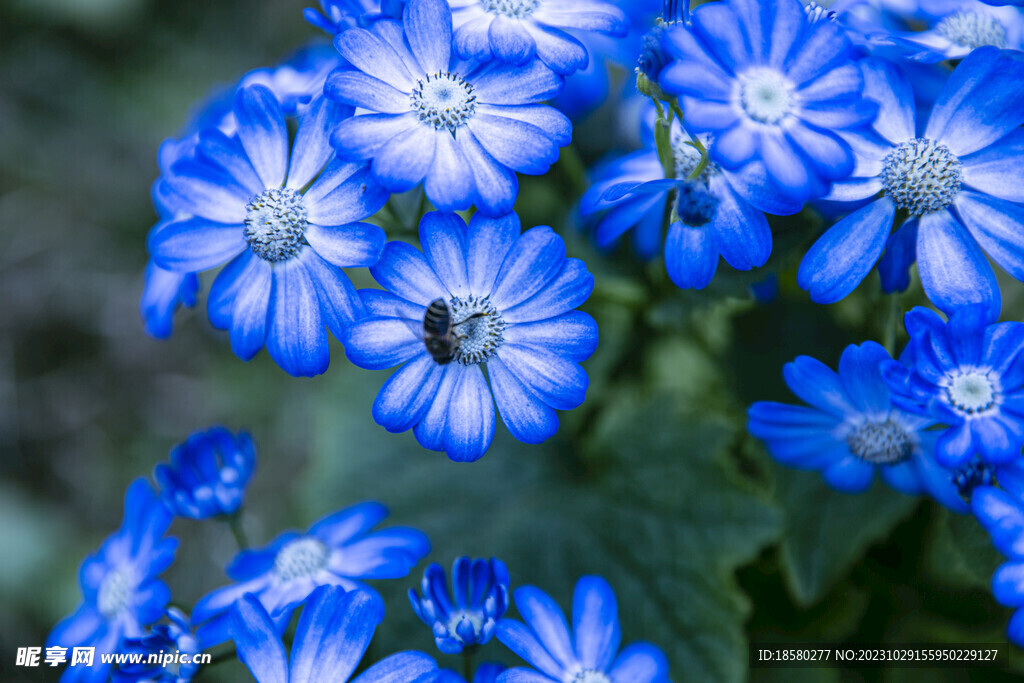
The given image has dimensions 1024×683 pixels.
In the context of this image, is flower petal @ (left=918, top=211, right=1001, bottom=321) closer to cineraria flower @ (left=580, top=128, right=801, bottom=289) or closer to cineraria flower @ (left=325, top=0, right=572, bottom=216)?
cineraria flower @ (left=580, top=128, right=801, bottom=289)

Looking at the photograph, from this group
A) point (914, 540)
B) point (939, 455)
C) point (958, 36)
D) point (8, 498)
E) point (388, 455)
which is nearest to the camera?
point (939, 455)

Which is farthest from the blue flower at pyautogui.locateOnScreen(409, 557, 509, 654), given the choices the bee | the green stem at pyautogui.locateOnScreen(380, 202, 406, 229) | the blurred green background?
the green stem at pyautogui.locateOnScreen(380, 202, 406, 229)

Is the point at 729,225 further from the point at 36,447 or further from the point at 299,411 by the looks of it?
the point at 36,447

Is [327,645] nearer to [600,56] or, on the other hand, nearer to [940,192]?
[940,192]

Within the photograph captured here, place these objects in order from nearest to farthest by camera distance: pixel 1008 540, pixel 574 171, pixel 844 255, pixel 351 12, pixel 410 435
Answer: pixel 1008 540 < pixel 844 255 < pixel 351 12 < pixel 574 171 < pixel 410 435

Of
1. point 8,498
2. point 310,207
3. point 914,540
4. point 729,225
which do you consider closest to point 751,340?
point 914,540

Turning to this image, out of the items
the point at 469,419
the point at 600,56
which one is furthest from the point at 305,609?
the point at 600,56

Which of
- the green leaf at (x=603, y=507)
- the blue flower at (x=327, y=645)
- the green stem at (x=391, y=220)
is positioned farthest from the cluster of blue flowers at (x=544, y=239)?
the green leaf at (x=603, y=507)
